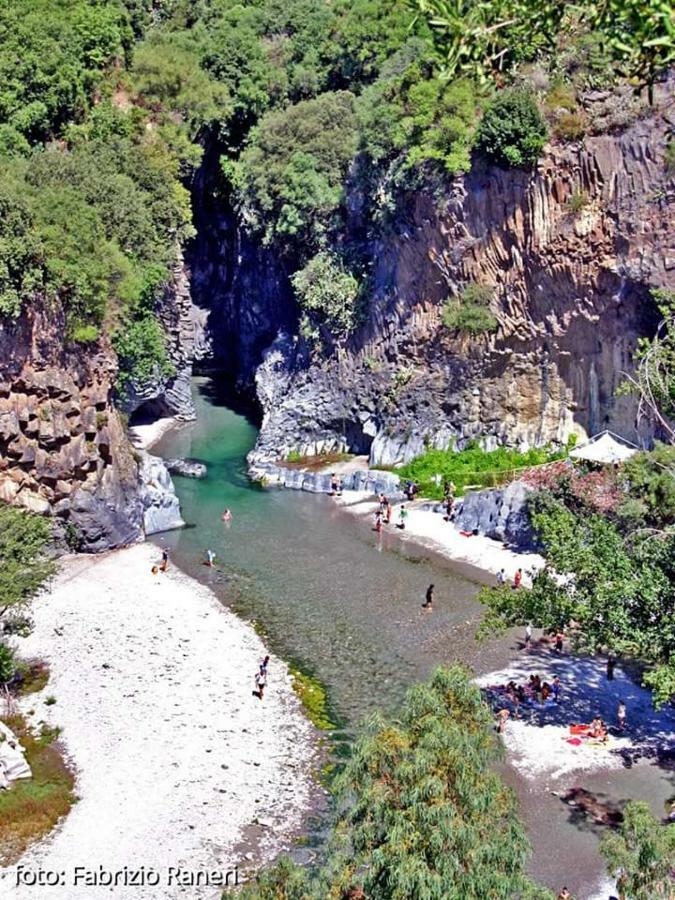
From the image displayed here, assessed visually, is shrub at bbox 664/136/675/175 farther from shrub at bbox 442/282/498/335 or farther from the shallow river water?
the shallow river water

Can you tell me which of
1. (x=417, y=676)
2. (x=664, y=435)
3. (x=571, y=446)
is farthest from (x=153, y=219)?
(x=417, y=676)

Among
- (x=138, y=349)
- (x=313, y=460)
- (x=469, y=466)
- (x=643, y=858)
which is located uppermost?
(x=138, y=349)

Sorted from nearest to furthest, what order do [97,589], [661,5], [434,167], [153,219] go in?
1. [661,5]
2. [97,589]
3. [434,167]
4. [153,219]

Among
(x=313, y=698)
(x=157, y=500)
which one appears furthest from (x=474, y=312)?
(x=313, y=698)

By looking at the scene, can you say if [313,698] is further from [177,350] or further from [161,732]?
[177,350]

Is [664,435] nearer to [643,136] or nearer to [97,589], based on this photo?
[643,136]

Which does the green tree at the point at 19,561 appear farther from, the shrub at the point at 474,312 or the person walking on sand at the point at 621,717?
the shrub at the point at 474,312
